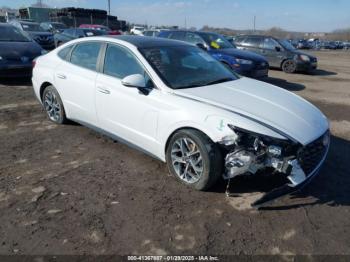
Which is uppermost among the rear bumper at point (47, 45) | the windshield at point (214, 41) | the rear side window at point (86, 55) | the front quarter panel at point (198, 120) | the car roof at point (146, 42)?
the rear bumper at point (47, 45)

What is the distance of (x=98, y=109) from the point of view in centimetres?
465

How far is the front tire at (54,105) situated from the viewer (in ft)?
18.1

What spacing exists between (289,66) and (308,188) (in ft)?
38.2

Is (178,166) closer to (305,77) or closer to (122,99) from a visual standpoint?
(122,99)

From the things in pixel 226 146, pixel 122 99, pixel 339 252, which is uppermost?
pixel 122 99

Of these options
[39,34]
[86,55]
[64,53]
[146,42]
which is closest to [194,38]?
[64,53]

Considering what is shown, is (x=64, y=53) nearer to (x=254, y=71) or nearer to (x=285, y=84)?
(x=254, y=71)

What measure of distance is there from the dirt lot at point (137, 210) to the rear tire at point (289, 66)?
10074 millimetres

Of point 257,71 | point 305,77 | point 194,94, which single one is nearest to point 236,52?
point 257,71

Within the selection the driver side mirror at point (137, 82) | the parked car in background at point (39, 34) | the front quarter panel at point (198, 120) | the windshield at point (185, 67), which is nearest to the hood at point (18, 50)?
the windshield at point (185, 67)

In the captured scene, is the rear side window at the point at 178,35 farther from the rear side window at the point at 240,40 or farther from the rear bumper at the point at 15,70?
the rear bumper at the point at 15,70

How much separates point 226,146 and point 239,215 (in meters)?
0.72

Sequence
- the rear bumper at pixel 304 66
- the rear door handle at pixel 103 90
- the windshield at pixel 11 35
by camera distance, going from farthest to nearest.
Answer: the rear bumper at pixel 304 66, the windshield at pixel 11 35, the rear door handle at pixel 103 90

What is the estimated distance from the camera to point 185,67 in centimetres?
448
